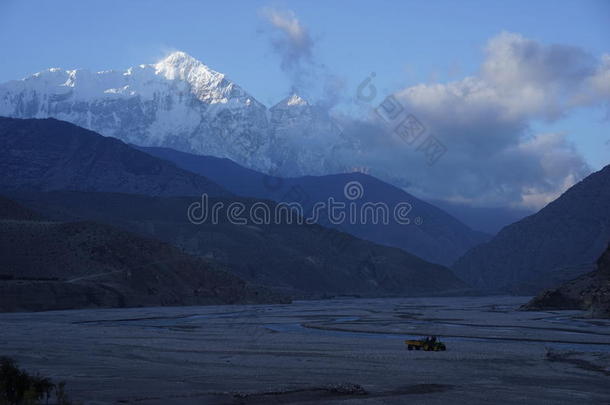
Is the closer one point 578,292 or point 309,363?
point 309,363

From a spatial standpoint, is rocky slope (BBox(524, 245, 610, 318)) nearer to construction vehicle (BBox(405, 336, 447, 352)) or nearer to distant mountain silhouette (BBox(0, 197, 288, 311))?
construction vehicle (BBox(405, 336, 447, 352))

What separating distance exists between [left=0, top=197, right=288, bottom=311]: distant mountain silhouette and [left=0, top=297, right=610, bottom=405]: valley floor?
4179 centimetres

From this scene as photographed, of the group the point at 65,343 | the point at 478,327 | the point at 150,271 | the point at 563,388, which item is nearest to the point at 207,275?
the point at 150,271

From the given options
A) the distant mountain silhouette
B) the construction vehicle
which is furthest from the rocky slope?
the distant mountain silhouette

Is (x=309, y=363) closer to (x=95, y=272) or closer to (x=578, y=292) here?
(x=578, y=292)

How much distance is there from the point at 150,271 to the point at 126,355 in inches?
4027

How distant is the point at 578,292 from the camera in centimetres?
13025

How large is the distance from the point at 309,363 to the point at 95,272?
4048 inches

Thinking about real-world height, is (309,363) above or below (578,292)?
below

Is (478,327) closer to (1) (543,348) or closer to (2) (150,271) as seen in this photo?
(1) (543,348)

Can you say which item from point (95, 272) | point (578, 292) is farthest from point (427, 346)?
point (95, 272)

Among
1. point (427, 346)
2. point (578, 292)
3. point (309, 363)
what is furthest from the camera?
point (578, 292)

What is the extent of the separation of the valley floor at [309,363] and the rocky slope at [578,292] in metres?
40.1

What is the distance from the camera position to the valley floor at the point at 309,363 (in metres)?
33.7
